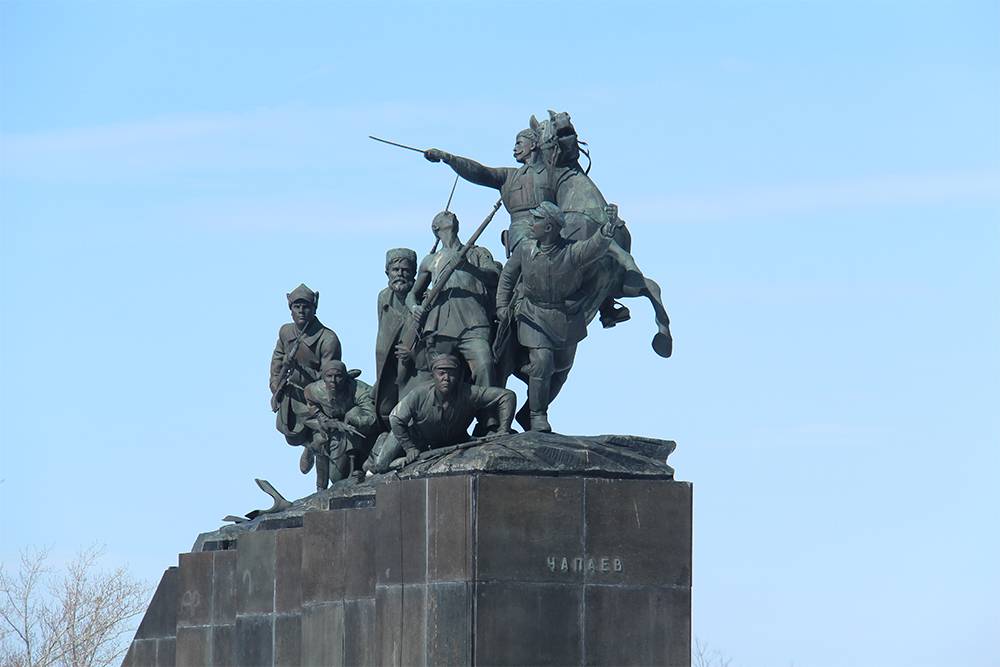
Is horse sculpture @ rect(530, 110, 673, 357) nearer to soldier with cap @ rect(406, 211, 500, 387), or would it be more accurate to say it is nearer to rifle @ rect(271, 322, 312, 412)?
soldier with cap @ rect(406, 211, 500, 387)

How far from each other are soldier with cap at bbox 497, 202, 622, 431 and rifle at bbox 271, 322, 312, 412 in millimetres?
3693

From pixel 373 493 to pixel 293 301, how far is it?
11.9 feet

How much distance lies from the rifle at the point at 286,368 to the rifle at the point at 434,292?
2235 millimetres

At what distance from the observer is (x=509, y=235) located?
906 inches

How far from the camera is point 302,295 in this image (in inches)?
999

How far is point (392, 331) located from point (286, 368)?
7.24ft

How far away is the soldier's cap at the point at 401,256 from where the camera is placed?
78.9 ft

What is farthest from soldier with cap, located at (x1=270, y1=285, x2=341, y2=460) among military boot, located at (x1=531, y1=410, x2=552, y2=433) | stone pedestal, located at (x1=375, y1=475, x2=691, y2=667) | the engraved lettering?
the engraved lettering

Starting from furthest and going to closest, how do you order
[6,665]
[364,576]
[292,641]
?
1. [6,665]
2. [292,641]
3. [364,576]

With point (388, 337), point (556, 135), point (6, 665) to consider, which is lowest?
point (6, 665)

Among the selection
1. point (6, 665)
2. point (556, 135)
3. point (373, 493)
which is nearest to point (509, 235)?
point (556, 135)

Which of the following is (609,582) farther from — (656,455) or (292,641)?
(292,641)

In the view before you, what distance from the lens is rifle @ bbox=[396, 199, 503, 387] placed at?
23.0 metres

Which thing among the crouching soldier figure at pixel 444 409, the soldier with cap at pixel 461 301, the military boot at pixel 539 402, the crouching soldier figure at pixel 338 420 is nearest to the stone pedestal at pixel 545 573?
the crouching soldier figure at pixel 444 409
